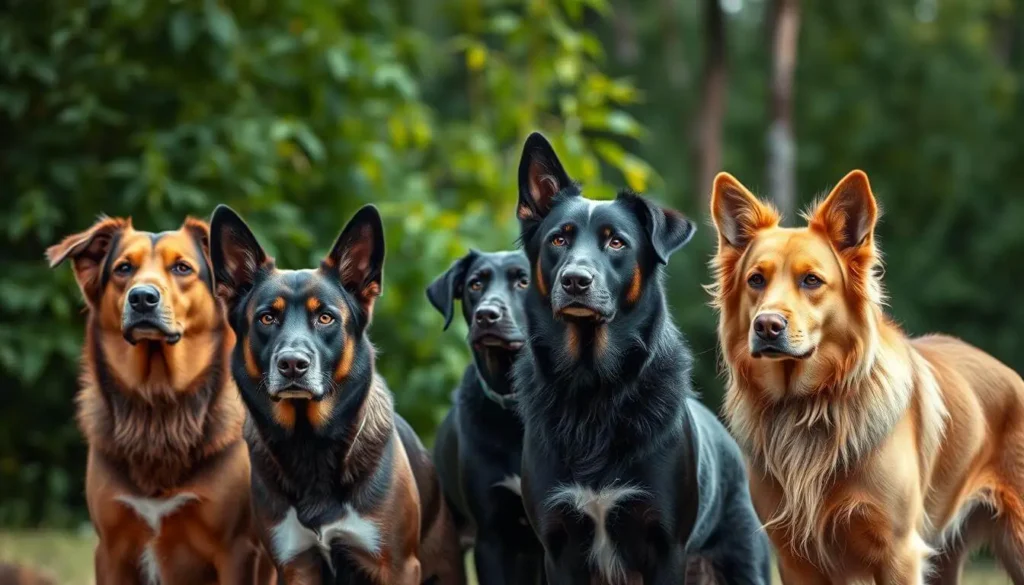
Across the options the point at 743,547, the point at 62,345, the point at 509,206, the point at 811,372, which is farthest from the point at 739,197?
the point at 62,345

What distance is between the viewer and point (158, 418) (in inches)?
236

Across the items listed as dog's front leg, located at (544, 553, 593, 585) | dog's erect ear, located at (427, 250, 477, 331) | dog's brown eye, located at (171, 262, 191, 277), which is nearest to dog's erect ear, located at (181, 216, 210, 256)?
dog's brown eye, located at (171, 262, 191, 277)

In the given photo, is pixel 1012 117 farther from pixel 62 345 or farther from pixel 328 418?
pixel 328 418

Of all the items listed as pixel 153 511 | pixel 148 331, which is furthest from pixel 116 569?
pixel 148 331

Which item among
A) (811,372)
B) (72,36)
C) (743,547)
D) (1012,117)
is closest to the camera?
(811,372)

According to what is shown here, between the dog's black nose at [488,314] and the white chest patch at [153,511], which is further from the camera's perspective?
the dog's black nose at [488,314]

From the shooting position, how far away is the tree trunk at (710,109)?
64.8 feet

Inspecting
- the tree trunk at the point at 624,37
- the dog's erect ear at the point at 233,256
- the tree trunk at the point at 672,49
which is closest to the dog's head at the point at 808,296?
the dog's erect ear at the point at 233,256

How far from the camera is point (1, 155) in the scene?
38.3ft

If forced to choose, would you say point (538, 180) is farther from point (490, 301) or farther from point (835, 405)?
point (835, 405)

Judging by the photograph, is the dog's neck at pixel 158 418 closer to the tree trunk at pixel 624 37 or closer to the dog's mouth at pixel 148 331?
the dog's mouth at pixel 148 331

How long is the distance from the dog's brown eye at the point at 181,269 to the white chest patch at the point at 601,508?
79.7 inches

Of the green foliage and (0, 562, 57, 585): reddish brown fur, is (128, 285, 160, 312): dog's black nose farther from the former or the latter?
the green foliage

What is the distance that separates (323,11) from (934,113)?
15.4 m
